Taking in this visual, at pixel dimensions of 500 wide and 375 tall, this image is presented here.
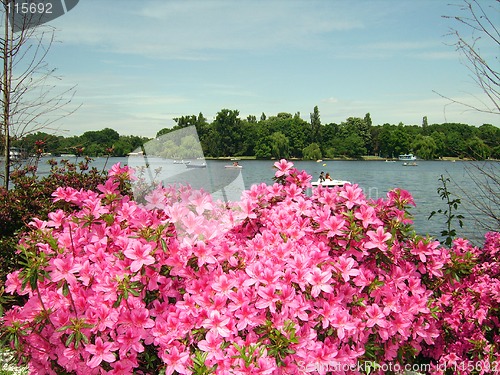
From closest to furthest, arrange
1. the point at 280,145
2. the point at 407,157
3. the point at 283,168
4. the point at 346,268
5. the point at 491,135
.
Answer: the point at 346,268, the point at 283,168, the point at 491,135, the point at 280,145, the point at 407,157

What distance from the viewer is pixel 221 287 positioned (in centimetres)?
252

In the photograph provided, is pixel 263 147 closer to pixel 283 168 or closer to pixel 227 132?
pixel 227 132

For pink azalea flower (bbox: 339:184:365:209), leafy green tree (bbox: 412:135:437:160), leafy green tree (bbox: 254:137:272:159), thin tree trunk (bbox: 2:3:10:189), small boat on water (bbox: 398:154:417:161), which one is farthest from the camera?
small boat on water (bbox: 398:154:417:161)

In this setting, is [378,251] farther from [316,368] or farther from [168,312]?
[168,312]

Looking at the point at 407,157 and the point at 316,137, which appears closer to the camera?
the point at 316,137

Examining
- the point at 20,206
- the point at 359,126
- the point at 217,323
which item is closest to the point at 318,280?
the point at 217,323

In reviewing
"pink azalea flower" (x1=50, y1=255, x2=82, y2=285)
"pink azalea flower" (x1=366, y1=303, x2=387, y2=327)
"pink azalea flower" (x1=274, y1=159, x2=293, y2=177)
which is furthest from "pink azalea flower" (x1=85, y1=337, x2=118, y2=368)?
"pink azalea flower" (x1=274, y1=159, x2=293, y2=177)

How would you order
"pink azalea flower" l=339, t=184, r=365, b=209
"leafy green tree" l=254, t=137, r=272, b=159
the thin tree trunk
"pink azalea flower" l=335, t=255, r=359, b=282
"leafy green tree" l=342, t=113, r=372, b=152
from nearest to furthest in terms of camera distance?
"pink azalea flower" l=335, t=255, r=359, b=282 → "pink azalea flower" l=339, t=184, r=365, b=209 → the thin tree trunk → "leafy green tree" l=254, t=137, r=272, b=159 → "leafy green tree" l=342, t=113, r=372, b=152

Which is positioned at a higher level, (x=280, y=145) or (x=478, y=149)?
(x=280, y=145)

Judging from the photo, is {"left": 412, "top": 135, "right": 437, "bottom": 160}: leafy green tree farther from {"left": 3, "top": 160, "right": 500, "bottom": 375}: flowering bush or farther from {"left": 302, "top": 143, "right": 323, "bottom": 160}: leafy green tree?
{"left": 3, "top": 160, "right": 500, "bottom": 375}: flowering bush

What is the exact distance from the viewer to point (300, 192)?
3.44m

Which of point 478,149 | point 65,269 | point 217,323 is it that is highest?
point 478,149

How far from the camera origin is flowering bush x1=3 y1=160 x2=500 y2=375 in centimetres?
241

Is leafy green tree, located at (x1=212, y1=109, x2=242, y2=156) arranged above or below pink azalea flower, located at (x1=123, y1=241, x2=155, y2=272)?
above
